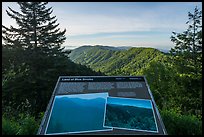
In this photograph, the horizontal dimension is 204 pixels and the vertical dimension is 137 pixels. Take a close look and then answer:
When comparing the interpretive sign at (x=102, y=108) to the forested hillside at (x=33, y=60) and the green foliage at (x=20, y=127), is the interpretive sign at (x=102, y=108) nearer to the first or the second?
the green foliage at (x=20, y=127)

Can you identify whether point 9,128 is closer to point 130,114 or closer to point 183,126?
point 130,114

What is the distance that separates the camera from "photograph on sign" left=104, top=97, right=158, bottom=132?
3105mm

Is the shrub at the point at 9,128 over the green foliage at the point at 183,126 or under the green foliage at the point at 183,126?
over

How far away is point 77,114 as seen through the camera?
10.8ft

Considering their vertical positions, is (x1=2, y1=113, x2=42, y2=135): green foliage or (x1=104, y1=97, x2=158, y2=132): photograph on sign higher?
(x1=104, y1=97, x2=158, y2=132): photograph on sign

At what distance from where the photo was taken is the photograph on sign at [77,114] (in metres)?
3.09

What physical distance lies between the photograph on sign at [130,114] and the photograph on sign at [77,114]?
11 centimetres

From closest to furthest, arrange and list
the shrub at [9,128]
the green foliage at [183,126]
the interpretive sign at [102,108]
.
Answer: the interpretive sign at [102,108]
the shrub at [9,128]
the green foliage at [183,126]

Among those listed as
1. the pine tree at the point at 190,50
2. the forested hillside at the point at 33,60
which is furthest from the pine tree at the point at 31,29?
the pine tree at the point at 190,50

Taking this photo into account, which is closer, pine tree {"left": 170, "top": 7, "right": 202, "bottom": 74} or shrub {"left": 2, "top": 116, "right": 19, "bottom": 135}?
shrub {"left": 2, "top": 116, "right": 19, "bottom": 135}

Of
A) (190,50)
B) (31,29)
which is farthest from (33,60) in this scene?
(190,50)

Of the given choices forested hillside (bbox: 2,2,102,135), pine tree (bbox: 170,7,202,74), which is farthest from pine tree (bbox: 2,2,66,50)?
pine tree (bbox: 170,7,202,74)

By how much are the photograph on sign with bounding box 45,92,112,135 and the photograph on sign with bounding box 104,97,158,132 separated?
0.11m

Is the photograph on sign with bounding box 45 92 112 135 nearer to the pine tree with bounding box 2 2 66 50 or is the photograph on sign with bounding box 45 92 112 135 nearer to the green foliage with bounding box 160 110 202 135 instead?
the green foliage with bounding box 160 110 202 135
